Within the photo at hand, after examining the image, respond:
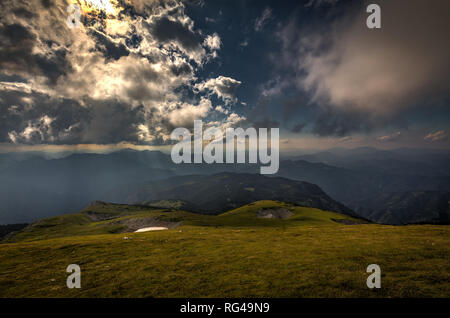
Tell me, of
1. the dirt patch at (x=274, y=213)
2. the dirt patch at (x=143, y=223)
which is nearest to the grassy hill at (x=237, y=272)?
the dirt patch at (x=143, y=223)

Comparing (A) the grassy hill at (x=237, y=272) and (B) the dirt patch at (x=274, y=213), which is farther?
(B) the dirt patch at (x=274, y=213)

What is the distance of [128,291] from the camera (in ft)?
58.9

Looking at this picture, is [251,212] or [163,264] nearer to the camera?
[163,264]

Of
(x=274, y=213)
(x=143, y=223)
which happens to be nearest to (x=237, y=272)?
(x=143, y=223)

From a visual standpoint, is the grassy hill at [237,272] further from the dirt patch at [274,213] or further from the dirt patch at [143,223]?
the dirt patch at [274,213]

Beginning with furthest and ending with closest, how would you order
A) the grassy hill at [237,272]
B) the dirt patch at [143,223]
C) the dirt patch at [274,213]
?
the dirt patch at [274,213] < the dirt patch at [143,223] < the grassy hill at [237,272]

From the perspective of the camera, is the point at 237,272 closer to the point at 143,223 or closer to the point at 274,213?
the point at 143,223

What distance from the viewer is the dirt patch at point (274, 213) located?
137m

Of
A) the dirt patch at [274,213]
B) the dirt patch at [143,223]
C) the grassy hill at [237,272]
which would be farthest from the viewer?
the dirt patch at [274,213]

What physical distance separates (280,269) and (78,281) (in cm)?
2175
